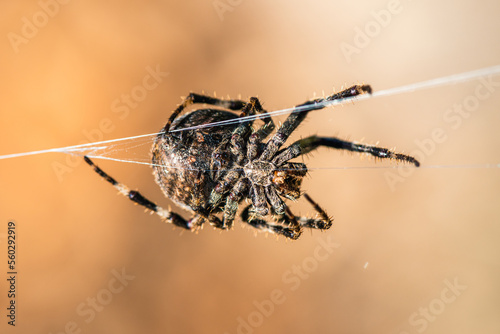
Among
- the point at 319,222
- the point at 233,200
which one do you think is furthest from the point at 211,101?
the point at 319,222

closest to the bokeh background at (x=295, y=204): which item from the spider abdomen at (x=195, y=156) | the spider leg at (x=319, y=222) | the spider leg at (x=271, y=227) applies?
the spider leg at (x=271, y=227)

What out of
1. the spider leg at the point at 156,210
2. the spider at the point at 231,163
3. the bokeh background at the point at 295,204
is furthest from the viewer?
the bokeh background at the point at 295,204

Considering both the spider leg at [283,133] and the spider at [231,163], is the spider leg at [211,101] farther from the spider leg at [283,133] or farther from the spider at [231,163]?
the spider leg at [283,133]

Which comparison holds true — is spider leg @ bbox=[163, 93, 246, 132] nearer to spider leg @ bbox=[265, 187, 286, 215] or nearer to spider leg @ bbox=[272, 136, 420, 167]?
spider leg @ bbox=[272, 136, 420, 167]

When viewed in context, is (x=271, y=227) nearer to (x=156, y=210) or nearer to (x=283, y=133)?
(x=283, y=133)

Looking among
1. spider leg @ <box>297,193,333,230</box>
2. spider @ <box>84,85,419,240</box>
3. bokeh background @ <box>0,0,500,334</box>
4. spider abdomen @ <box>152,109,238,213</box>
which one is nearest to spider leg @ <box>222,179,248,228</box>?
spider @ <box>84,85,419,240</box>

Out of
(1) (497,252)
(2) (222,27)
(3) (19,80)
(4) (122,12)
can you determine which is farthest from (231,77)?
(1) (497,252)

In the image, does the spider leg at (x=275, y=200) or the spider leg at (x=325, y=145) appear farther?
the spider leg at (x=275, y=200)

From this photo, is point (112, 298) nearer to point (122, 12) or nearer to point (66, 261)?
point (66, 261)
